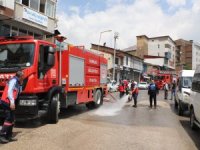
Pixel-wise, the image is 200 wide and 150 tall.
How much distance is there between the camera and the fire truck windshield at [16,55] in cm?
1094

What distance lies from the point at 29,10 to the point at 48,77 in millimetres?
15702

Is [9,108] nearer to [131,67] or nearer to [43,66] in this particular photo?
[43,66]

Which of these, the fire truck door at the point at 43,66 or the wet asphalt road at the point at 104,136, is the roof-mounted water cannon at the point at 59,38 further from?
the wet asphalt road at the point at 104,136

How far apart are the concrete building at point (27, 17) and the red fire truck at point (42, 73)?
28.6 ft

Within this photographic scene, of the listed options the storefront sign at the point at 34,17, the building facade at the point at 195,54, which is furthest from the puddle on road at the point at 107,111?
the building facade at the point at 195,54

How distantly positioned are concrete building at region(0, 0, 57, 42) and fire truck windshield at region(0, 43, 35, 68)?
1081 centimetres

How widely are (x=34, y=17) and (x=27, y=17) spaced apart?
39.4 inches

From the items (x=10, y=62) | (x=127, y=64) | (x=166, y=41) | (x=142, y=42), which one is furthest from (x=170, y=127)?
(x=166, y=41)

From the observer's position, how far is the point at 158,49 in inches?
4626

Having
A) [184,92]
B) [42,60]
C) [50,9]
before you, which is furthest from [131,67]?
[42,60]

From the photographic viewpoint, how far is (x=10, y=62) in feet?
36.2

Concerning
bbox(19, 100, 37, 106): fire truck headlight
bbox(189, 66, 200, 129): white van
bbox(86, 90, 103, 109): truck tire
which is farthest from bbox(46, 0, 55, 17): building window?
bbox(189, 66, 200, 129): white van

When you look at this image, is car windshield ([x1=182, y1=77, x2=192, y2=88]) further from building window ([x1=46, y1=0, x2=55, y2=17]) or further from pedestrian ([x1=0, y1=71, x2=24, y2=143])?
building window ([x1=46, y1=0, x2=55, y2=17])

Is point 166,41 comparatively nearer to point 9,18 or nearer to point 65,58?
point 9,18
